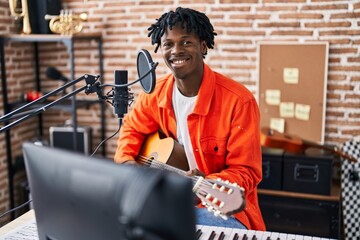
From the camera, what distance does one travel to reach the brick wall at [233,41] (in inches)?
124

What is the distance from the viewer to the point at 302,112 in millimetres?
3250

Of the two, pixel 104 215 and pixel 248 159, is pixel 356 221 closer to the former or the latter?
pixel 248 159

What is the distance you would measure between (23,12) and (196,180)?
2.60 m

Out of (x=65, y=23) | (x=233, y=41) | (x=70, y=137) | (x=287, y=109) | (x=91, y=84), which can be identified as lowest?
(x=70, y=137)

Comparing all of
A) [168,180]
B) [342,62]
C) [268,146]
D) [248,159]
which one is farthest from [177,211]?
[342,62]

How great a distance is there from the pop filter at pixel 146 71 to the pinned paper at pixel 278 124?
72.3 inches

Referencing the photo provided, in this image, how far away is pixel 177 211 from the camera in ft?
2.55

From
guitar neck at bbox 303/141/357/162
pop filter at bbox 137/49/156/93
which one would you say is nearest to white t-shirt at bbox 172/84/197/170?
pop filter at bbox 137/49/156/93

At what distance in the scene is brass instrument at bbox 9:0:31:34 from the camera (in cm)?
347

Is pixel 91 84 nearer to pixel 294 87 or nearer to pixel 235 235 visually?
pixel 235 235

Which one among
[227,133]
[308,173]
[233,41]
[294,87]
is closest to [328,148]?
[308,173]

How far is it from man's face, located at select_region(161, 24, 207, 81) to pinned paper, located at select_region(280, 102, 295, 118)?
4.76ft

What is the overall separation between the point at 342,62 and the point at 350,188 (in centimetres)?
85

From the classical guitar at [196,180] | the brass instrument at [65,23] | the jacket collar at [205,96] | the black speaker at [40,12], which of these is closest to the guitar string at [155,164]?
the classical guitar at [196,180]
